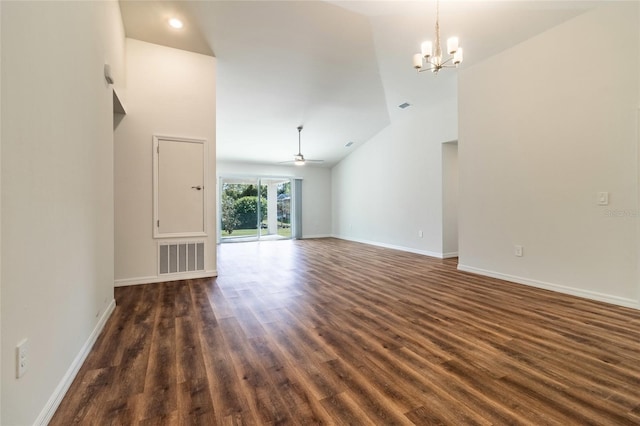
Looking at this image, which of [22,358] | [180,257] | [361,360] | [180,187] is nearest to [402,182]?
[180,187]

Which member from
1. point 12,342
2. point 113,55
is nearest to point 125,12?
point 113,55

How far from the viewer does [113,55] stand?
10.0ft

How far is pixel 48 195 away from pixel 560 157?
4.78 m

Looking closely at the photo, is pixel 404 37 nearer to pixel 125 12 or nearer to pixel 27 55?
pixel 125 12

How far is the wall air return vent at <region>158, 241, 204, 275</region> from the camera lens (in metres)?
4.13

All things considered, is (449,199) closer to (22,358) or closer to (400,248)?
(400,248)

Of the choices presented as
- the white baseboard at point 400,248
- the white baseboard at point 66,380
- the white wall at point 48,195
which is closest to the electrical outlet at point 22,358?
the white wall at point 48,195

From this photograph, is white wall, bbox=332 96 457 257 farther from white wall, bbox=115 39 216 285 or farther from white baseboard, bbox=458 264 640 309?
white wall, bbox=115 39 216 285

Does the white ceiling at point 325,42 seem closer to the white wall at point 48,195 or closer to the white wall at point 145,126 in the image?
the white wall at point 145,126

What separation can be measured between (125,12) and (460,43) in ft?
14.2

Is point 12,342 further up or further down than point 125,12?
further down

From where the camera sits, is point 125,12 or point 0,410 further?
point 125,12

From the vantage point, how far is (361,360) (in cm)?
196

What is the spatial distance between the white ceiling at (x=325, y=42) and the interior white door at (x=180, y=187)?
143cm
